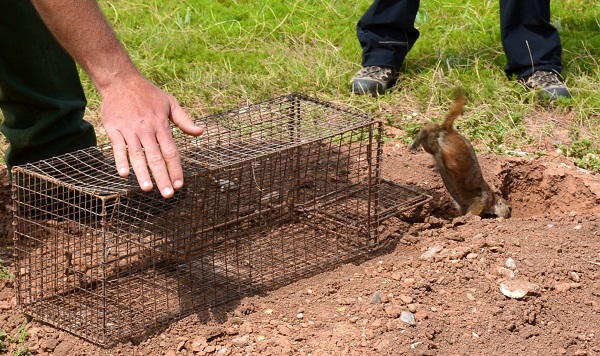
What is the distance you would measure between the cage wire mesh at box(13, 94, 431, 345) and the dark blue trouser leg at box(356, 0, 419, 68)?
154cm

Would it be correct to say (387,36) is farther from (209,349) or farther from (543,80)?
(209,349)

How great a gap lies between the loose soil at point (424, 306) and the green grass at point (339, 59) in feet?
4.60

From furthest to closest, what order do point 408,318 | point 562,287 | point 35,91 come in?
point 35,91, point 562,287, point 408,318

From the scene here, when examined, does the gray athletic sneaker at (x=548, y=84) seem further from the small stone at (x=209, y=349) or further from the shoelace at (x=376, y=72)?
the small stone at (x=209, y=349)

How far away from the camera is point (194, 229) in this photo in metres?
4.13

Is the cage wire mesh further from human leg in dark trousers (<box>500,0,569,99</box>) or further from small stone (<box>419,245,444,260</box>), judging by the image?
human leg in dark trousers (<box>500,0,569,99</box>)

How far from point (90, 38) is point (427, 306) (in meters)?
1.64

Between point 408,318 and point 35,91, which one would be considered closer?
point 408,318

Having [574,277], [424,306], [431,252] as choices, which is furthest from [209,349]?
[574,277]

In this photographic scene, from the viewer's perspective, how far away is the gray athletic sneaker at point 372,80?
617 cm

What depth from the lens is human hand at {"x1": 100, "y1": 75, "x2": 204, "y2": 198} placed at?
9.54 feet

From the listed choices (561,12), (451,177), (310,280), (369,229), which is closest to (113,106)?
(310,280)

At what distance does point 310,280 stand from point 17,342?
121cm

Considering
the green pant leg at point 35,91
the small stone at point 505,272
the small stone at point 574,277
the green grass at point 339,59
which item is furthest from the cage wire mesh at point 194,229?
the green grass at point 339,59
